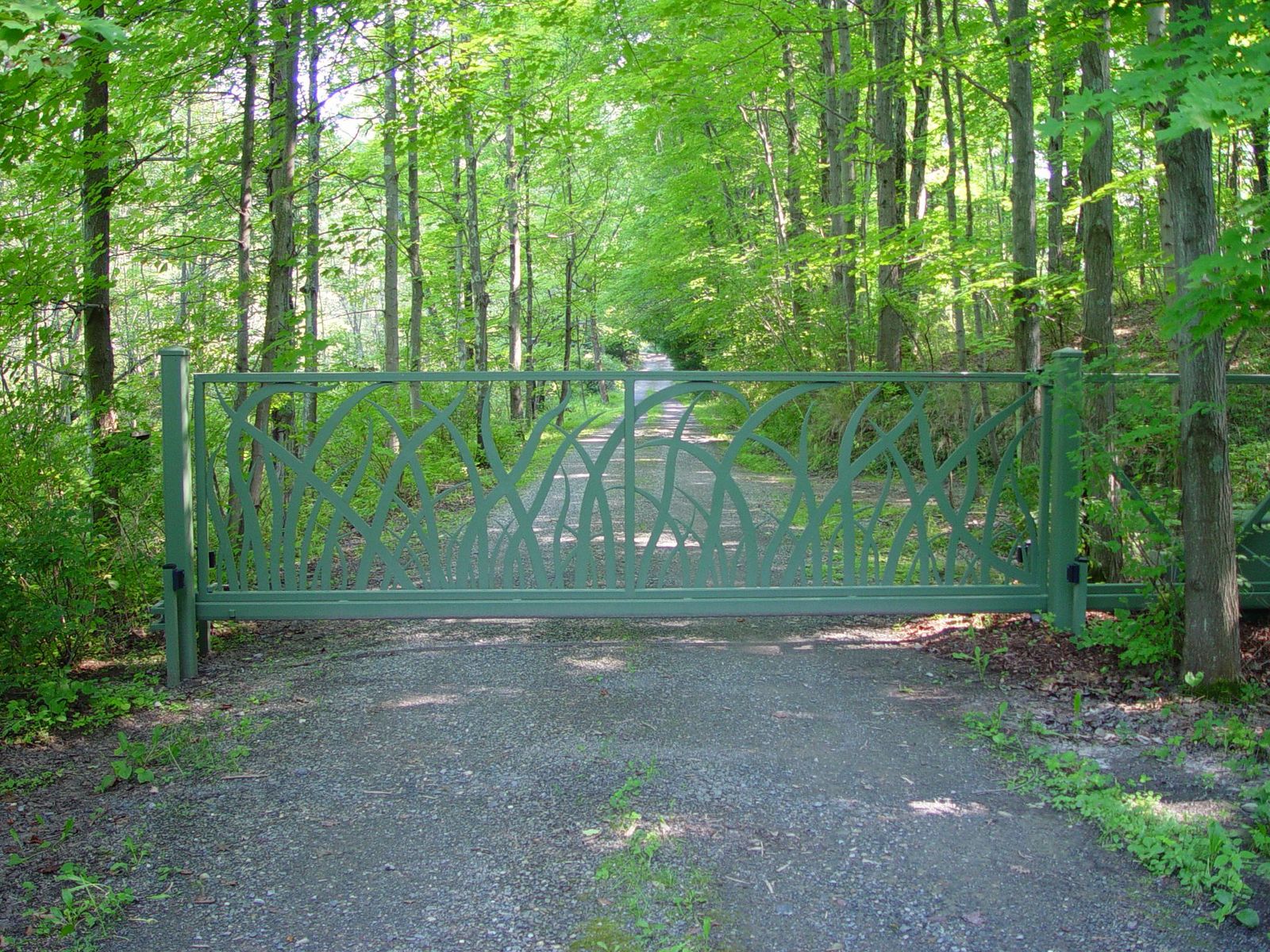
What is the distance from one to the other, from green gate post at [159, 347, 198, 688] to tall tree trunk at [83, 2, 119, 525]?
29.7 inches

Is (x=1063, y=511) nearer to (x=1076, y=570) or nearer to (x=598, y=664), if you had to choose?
(x=1076, y=570)

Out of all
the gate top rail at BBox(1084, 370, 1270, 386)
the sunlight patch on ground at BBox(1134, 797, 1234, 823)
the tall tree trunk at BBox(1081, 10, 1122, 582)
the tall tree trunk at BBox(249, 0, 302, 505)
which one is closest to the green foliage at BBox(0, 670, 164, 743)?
the tall tree trunk at BBox(249, 0, 302, 505)

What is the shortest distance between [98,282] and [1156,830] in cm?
636

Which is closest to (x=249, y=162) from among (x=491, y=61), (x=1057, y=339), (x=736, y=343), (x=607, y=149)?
(x=491, y=61)

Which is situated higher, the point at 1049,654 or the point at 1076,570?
the point at 1076,570

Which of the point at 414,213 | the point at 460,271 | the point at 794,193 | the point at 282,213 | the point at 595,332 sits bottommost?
the point at 282,213

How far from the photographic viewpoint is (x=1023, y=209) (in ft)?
22.4

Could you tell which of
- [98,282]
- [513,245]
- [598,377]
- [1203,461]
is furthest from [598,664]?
[513,245]

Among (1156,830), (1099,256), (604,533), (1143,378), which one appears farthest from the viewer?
(1099,256)

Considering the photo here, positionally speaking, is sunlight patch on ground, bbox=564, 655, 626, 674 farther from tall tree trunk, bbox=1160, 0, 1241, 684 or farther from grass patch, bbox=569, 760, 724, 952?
tall tree trunk, bbox=1160, 0, 1241, 684

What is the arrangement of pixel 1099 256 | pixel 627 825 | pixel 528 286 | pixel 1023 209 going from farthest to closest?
pixel 528 286 → pixel 1023 209 → pixel 1099 256 → pixel 627 825

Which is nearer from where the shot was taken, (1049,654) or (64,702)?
(64,702)

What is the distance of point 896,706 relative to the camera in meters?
4.38

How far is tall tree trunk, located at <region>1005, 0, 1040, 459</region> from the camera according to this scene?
638 centimetres
